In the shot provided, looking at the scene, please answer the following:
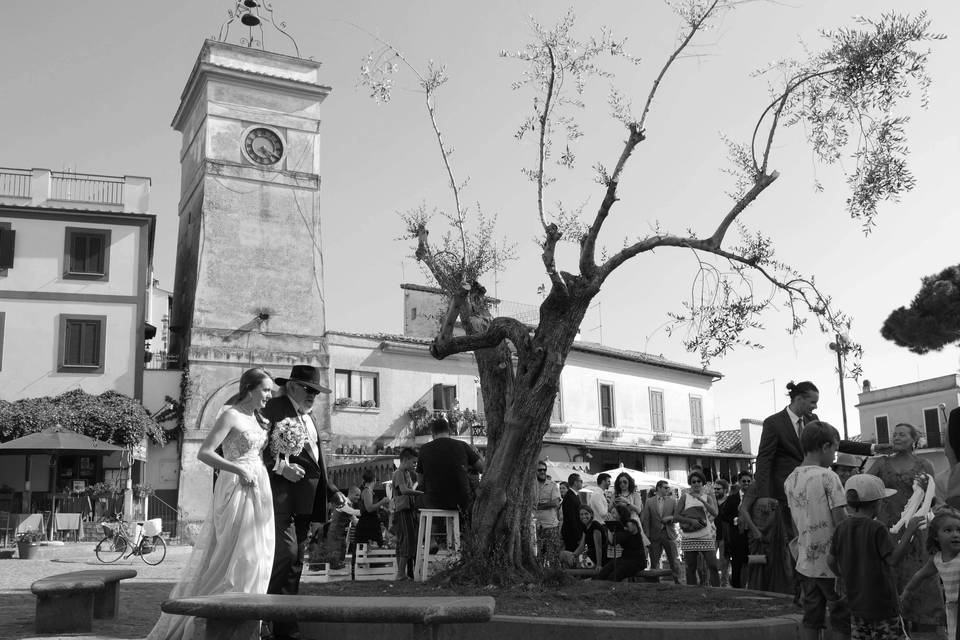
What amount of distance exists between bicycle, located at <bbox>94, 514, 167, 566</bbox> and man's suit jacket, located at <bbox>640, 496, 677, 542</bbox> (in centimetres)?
1003

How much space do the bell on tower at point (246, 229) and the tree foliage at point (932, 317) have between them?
16825mm

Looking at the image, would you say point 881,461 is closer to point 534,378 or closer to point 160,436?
point 534,378


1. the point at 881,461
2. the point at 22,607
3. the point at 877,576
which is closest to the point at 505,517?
the point at 881,461

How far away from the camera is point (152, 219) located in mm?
28688

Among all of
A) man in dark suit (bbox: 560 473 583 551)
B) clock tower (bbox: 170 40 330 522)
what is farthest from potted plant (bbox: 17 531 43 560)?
man in dark suit (bbox: 560 473 583 551)

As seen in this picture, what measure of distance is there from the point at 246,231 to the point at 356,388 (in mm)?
6349

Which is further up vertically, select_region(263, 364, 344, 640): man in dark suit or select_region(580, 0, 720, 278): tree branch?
select_region(580, 0, 720, 278): tree branch

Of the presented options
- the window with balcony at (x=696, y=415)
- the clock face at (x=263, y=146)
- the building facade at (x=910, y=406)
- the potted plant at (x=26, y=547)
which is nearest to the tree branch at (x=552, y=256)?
the potted plant at (x=26, y=547)

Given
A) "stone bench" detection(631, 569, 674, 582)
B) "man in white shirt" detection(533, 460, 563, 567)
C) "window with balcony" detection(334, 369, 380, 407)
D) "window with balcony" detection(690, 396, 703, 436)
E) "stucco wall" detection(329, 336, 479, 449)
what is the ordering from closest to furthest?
"stone bench" detection(631, 569, 674, 582) → "man in white shirt" detection(533, 460, 563, 567) → "stucco wall" detection(329, 336, 479, 449) → "window with balcony" detection(334, 369, 380, 407) → "window with balcony" detection(690, 396, 703, 436)

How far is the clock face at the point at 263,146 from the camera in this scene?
29812 millimetres

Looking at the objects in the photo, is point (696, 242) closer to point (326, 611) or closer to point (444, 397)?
point (326, 611)

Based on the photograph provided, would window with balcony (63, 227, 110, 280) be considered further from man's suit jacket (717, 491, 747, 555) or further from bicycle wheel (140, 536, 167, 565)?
man's suit jacket (717, 491, 747, 555)

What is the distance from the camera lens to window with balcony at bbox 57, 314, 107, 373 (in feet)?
88.5

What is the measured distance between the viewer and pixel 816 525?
6.19 metres
